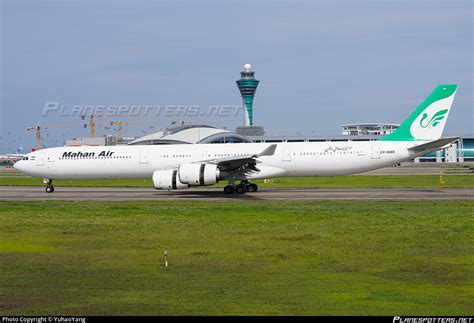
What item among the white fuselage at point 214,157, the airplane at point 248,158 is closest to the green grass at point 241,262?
the airplane at point 248,158

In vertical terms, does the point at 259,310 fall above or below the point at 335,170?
below

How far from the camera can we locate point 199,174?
34.9 m

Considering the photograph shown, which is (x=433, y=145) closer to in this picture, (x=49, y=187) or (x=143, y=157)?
(x=143, y=157)

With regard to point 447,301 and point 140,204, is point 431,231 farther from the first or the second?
point 140,204

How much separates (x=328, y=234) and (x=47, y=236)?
9.16 m

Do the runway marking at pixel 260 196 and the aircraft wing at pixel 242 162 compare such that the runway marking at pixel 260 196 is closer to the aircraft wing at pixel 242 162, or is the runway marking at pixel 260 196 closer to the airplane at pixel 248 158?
the airplane at pixel 248 158

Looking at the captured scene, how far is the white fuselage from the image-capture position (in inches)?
1503

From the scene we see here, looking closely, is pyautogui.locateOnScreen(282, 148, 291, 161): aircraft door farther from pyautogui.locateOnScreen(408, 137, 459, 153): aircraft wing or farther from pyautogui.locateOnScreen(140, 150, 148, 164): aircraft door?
pyautogui.locateOnScreen(140, 150, 148, 164): aircraft door

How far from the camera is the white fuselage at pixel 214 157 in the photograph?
125 feet

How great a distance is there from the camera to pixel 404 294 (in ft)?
38.5

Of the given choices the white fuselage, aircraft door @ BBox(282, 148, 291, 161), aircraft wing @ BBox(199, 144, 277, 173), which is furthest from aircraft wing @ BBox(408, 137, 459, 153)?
aircraft wing @ BBox(199, 144, 277, 173)

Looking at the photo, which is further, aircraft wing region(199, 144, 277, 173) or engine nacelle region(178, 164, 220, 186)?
aircraft wing region(199, 144, 277, 173)

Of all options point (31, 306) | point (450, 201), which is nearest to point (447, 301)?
point (31, 306)

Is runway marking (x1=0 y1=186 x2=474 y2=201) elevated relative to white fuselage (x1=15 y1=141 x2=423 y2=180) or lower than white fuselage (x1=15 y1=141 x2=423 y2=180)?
lower
